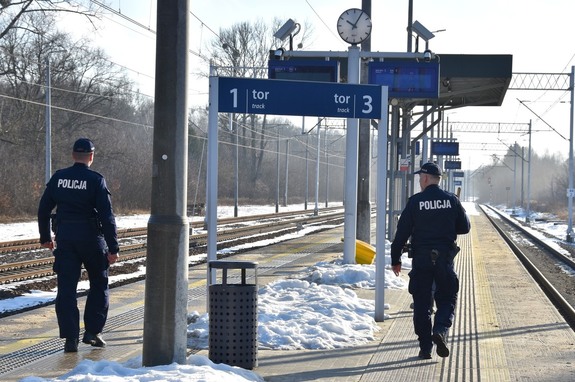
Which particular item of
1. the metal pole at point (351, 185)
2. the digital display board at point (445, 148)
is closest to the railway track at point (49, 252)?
the metal pole at point (351, 185)

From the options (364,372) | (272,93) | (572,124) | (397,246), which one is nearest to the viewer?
(364,372)

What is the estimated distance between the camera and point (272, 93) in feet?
33.3

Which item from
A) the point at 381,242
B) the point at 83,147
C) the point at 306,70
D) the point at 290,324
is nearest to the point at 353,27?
the point at 306,70

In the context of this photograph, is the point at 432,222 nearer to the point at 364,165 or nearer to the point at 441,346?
the point at 441,346

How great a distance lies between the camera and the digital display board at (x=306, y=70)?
588 inches

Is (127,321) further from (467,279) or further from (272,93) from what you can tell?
(467,279)

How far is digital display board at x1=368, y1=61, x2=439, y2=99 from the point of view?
16203mm

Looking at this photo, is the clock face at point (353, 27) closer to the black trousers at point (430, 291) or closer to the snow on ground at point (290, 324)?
the snow on ground at point (290, 324)

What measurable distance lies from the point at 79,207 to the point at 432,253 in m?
3.25

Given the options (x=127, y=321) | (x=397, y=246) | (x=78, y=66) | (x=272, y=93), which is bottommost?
(x=127, y=321)

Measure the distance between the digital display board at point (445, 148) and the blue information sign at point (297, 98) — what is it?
1214 inches

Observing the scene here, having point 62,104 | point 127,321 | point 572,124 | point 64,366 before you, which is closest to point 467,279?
point 127,321

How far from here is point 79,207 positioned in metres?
Answer: 8.23

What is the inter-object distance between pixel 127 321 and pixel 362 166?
11.6 meters
